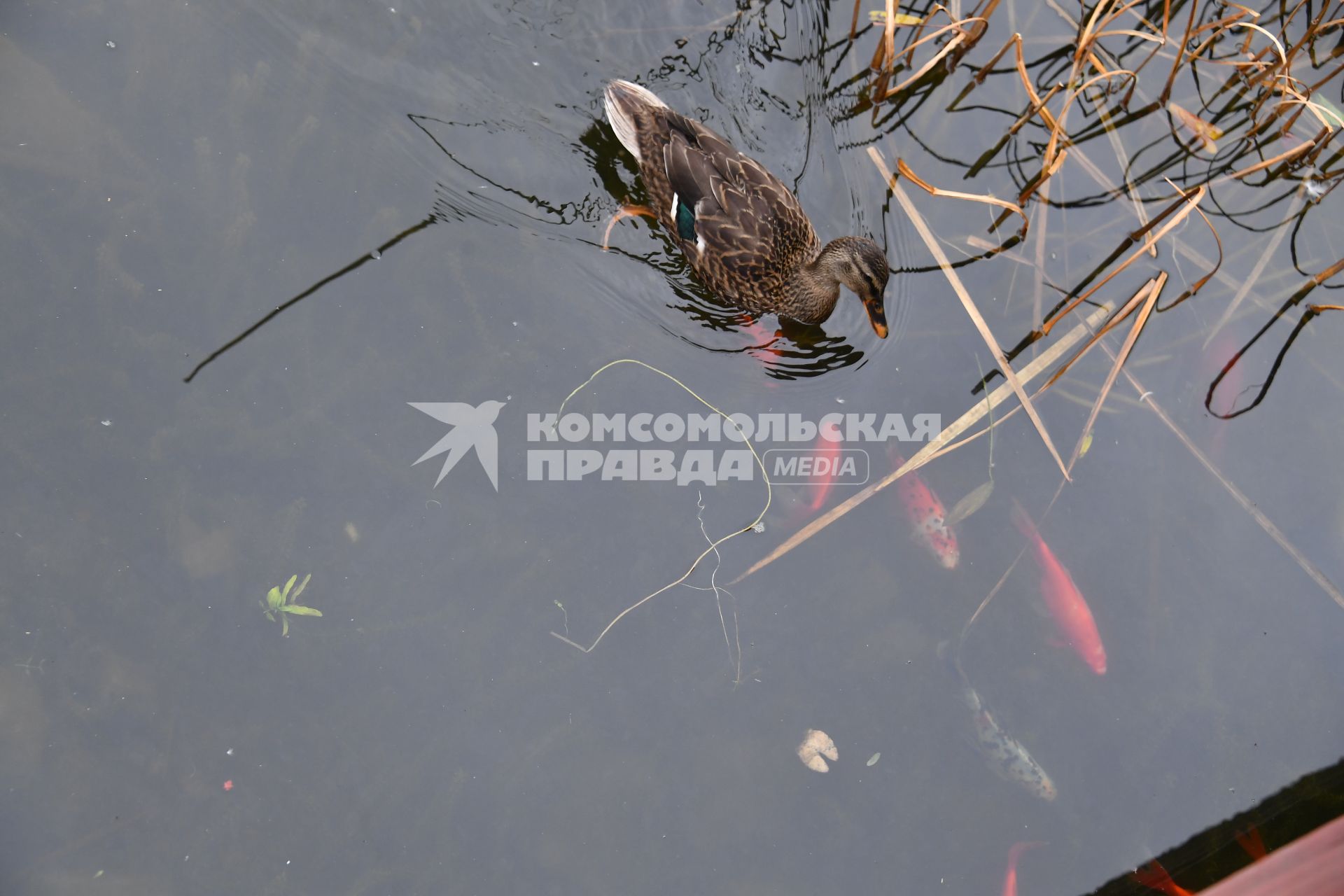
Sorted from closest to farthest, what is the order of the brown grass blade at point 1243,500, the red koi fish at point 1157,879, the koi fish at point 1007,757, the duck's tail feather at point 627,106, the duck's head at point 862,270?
the red koi fish at point 1157,879 < the koi fish at point 1007,757 < the duck's head at point 862,270 < the brown grass blade at point 1243,500 < the duck's tail feather at point 627,106

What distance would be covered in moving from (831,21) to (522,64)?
67.5 inches

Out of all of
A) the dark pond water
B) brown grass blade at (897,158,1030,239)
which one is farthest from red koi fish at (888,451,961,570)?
brown grass blade at (897,158,1030,239)

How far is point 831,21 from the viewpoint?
458 centimetres

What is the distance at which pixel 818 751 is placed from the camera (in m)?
3.74

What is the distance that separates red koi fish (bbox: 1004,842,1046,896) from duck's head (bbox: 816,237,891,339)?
2.39m

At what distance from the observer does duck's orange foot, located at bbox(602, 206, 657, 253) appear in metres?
4.31

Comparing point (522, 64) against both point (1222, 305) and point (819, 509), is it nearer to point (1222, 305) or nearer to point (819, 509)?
point (819, 509)

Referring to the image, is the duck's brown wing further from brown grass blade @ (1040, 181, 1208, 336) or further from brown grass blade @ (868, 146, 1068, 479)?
brown grass blade @ (1040, 181, 1208, 336)

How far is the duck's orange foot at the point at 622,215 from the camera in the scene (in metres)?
4.31

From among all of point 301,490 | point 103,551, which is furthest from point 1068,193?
point 103,551

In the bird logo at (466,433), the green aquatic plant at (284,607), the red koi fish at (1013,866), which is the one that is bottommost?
the green aquatic plant at (284,607)

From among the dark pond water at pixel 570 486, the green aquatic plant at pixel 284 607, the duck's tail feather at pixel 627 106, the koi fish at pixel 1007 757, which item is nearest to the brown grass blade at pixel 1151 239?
the dark pond water at pixel 570 486

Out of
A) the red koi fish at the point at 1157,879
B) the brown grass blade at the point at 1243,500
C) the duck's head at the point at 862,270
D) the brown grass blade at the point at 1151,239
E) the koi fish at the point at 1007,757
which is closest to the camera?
the red koi fish at the point at 1157,879

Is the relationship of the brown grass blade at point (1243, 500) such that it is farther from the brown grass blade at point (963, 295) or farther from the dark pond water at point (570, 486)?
the brown grass blade at point (963, 295)
